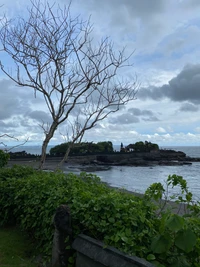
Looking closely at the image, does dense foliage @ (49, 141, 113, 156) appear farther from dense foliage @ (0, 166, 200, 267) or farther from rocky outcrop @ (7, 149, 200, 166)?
dense foliage @ (0, 166, 200, 267)

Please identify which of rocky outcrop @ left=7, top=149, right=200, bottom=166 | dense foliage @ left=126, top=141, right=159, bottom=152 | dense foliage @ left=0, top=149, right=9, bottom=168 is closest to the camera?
dense foliage @ left=0, top=149, right=9, bottom=168

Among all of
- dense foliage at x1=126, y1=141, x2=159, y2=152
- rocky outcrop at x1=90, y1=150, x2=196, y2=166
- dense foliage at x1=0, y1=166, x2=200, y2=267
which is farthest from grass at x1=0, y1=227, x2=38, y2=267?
dense foliage at x1=126, y1=141, x2=159, y2=152

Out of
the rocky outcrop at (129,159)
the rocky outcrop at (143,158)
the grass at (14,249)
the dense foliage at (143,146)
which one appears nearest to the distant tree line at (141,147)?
the dense foliage at (143,146)

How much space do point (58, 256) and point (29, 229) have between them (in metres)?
1.77

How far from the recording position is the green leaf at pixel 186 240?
271 cm

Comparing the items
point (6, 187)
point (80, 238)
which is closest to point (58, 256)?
point (80, 238)

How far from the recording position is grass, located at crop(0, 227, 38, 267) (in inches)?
167

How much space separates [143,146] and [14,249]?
61.7m

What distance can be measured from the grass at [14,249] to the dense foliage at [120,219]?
7.6 inches

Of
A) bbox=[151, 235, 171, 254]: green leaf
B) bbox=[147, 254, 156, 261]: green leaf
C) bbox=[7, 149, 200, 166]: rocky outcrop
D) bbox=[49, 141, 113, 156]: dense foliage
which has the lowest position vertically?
bbox=[147, 254, 156, 261]: green leaf

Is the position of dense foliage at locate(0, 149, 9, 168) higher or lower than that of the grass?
higher

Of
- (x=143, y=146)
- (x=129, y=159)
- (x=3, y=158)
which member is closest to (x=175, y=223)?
(x=3, y=158)

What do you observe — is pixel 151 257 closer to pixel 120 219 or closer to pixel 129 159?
pixel 120 219

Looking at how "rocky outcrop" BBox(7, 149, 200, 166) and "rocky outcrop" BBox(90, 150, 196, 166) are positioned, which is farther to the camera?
"rocky outcrop" BBox(90, 150, 196, 166)
